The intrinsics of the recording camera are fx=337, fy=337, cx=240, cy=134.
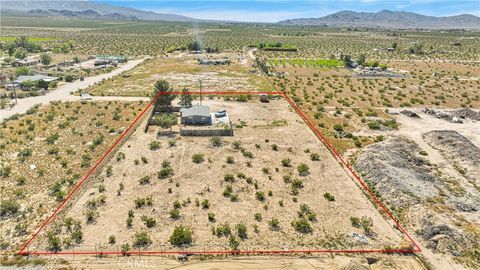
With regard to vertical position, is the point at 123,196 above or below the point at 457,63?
below

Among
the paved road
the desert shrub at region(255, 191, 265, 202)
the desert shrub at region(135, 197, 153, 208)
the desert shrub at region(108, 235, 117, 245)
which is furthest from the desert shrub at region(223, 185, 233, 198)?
the paved road

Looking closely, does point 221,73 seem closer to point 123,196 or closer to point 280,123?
point 280,123

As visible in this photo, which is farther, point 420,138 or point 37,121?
point 37,121

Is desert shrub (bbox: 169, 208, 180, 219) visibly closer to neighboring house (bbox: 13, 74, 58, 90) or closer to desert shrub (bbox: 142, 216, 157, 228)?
desert shrub (bbox: 142, 216, 157, 228)

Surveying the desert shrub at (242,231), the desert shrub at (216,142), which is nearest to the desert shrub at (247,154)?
the desert shrub at (216,142)

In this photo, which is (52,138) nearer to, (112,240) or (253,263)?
(112,240)

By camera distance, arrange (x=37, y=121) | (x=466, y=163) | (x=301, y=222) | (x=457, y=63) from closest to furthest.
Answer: (x=301, y=222), (x=466, y=163), (x=37, y=121), (x=457, y=63)

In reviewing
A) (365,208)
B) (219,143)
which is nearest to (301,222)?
(365,208)
